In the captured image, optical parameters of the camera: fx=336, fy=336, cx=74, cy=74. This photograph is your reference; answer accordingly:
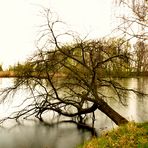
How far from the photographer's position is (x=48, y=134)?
426 inches

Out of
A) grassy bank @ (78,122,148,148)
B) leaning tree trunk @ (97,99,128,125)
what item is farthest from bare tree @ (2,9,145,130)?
grassy bank @ (78,122,148,148)

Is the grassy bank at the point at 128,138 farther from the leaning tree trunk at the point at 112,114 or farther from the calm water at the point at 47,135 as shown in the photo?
the leaning tree trunk at the point at 112,114

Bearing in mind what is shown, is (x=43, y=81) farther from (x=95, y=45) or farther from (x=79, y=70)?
(x=95, y=45)

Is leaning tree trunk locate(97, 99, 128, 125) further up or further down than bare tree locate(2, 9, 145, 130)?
further down

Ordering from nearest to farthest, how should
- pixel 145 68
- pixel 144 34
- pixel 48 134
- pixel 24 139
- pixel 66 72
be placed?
pixel 144 34, pixel 145 68, pixel 24 139, pixel 48 134, pixel 66 72

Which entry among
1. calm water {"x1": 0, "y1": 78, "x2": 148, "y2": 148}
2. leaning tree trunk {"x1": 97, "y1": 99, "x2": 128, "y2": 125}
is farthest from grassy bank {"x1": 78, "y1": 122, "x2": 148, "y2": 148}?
leaning tree trunk {"x1": 97, "y1": 99, "x2": 128, "y2": 125}

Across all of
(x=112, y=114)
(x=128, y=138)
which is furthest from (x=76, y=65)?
(x=128, y=138)

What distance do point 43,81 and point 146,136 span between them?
7.07 m

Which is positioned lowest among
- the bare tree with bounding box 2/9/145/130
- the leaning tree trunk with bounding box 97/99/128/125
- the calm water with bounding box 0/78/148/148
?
the calm water with bounding box 0/78/148/148

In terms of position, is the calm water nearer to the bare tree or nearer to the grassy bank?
the bare tree

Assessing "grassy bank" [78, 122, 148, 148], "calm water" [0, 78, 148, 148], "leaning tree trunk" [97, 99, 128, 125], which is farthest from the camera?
"leaning tree trunk" [97, 99, 128, 125]

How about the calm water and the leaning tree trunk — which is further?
the leaning tree trunk

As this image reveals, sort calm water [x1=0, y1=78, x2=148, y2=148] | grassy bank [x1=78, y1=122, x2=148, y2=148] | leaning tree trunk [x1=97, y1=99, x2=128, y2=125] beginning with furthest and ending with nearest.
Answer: leaning tree trunk [x1=97, y1=99, x2=128, y2=125], calm water [x1=0, y1=78, x2=148, y2=148], grassy bank [x1=78, y1=122, x2=148, y2=148]

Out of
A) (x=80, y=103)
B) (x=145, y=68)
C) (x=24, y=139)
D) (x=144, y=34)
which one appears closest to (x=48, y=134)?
(x=24, y=139)
